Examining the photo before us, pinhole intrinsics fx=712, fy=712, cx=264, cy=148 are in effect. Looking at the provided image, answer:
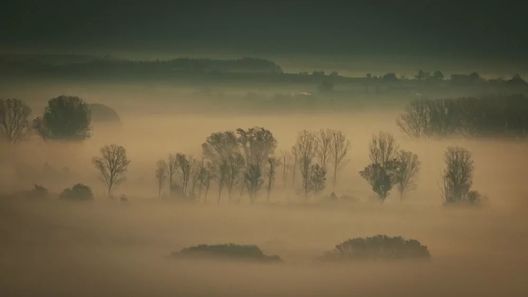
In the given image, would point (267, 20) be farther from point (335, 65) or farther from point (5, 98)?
point (5, 98)

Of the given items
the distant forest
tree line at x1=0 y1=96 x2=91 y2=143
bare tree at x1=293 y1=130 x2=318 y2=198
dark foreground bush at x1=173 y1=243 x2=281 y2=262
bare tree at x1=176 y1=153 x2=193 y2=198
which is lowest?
dark foreground bush at x1=173 y1=243 x2=281 y2=262

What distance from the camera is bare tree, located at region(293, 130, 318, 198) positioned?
9.85 ft

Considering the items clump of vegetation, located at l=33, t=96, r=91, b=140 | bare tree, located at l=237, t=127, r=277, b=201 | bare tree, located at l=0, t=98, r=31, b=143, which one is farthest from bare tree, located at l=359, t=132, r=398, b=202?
bare tree, located at l=0, t=98, r=31, b=143

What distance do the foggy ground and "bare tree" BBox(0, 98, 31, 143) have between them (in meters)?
0.06

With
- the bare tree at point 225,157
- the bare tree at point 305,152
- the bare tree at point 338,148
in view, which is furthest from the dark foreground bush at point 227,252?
the bare tree at point 338,148

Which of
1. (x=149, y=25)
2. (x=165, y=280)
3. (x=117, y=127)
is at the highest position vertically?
(x=149, y=25)

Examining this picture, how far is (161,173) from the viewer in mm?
3004

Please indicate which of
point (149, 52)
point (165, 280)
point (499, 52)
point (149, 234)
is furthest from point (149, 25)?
point (499, 52)

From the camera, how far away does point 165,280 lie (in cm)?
296

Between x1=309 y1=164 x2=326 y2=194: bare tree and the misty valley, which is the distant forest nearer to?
the misty valley

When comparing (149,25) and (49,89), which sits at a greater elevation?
(149,25)

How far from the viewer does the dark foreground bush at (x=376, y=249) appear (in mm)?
2979

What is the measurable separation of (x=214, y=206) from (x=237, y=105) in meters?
0.44

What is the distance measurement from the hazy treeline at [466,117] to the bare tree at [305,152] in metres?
0.38
